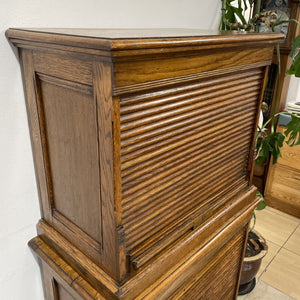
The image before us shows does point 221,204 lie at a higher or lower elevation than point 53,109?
lower

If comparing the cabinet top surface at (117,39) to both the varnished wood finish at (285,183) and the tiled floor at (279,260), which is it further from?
the varnished wood finish at (285,183)

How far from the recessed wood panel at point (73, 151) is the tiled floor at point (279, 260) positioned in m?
1.48

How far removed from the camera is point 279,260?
7.25 ft

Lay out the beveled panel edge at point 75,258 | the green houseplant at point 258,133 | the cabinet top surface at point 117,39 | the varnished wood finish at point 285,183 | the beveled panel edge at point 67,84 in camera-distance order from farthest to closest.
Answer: the varnished wood finish at point 285,183, the green houseplant at point 258,133, the beveled panel edge at point 75,258, the beveled panel edge at point 67,84, the cabinet top surface at point 117,39

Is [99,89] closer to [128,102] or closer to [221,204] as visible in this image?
[128,102]

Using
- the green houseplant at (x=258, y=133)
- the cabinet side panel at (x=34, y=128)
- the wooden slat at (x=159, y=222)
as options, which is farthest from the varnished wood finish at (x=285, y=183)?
the cabinet side panel at (x=34, y=128)

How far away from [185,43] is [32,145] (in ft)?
1.88

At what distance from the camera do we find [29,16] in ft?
2.85

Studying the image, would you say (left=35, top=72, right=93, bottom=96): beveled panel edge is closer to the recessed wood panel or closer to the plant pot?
the recessed wood panel

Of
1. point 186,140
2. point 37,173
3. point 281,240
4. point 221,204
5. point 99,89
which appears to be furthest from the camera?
point 281,240

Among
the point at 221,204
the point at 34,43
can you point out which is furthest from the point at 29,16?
the point at 221,204

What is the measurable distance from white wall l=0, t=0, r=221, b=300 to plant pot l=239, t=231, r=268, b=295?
1.16 metres

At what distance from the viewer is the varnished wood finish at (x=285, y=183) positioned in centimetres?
256

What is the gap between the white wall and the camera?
86 cm
